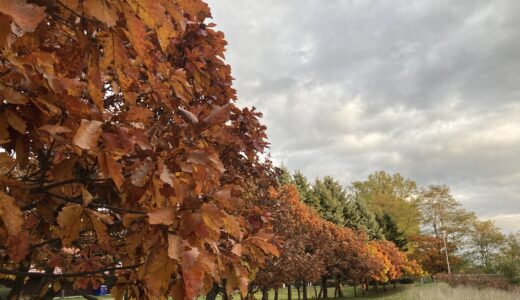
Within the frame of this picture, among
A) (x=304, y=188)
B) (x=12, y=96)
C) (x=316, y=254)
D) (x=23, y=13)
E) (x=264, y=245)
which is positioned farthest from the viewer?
(x=304, y=188)

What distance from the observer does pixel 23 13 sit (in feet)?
3.05

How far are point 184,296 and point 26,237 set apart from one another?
536 mm

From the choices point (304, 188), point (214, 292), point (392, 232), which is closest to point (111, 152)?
point (214, 292)

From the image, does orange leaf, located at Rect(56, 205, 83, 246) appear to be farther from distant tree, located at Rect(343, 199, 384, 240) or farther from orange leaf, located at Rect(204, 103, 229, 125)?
distant tree, located at Rect(343, 199, 384, 240)

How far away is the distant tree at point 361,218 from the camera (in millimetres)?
41456

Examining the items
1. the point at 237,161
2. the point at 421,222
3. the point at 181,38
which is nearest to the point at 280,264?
the point at 237,161

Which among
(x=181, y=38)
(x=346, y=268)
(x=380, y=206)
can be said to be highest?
(x=380, y=206)

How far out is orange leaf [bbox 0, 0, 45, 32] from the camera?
91 cm

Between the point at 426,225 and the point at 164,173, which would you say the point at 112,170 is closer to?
the point at 164,173

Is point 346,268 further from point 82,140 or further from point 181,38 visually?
point 82,140

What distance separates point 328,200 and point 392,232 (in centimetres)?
1171

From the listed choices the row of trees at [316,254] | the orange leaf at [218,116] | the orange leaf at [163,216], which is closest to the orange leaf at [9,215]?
the orange leaf at [163,216]

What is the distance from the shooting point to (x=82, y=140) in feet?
3.71

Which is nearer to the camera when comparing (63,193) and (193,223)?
(193,223)
